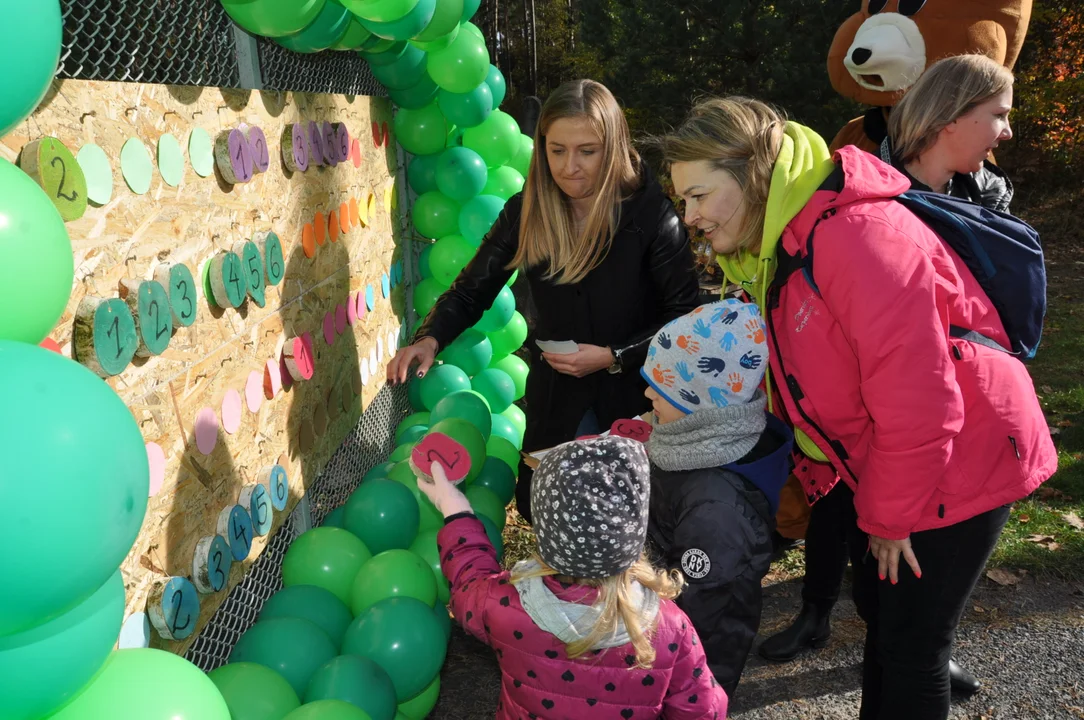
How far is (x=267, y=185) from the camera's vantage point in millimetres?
2746

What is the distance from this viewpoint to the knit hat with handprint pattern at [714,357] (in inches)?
78.5

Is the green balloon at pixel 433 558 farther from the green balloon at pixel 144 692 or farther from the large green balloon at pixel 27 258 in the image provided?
the large green balloon at pixel 27 258

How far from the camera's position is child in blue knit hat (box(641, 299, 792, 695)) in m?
1.90

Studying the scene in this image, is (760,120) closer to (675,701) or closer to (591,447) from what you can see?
(591,447)

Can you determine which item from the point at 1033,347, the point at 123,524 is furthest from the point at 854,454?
the point at 123,524

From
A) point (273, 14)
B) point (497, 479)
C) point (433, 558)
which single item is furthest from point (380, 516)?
point (273, 14)

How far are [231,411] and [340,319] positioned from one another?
100 centimetres

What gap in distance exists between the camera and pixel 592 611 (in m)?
1.61

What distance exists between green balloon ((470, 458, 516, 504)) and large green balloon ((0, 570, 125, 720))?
2332 millimetres

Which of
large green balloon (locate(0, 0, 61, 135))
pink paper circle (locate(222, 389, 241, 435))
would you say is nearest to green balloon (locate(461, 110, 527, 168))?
pink paper circle (locate(222, 389, 241, 435))

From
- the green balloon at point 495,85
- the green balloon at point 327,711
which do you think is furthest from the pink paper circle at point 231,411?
the green balloon at point 495,85

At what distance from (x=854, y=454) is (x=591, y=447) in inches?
31.9

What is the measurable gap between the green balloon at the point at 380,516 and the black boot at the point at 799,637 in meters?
1.49

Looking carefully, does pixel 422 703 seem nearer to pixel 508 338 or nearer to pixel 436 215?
pixel 508 338
